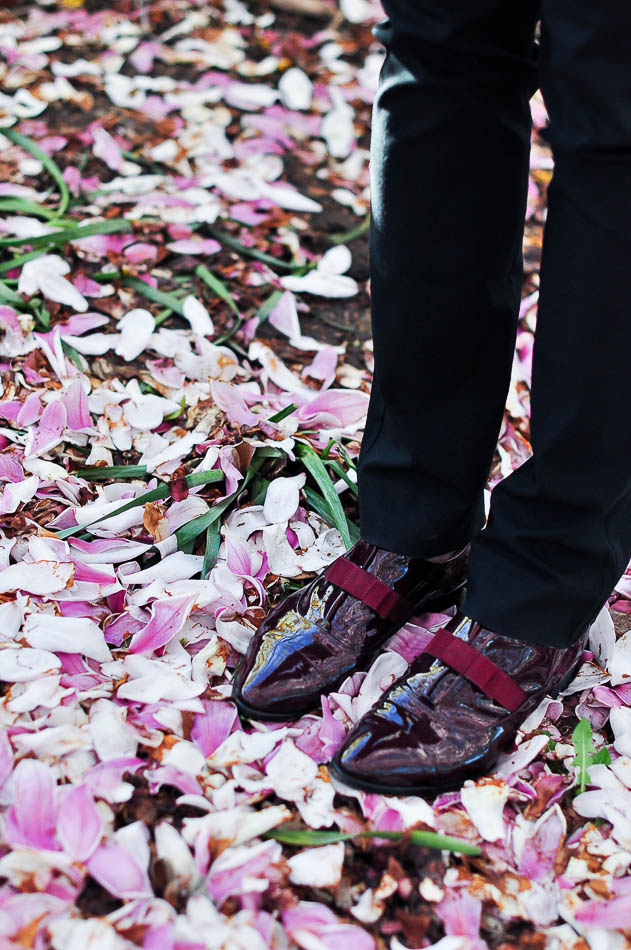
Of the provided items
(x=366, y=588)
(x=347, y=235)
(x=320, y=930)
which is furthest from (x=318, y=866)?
(x=347, y=235)

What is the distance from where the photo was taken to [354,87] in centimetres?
256

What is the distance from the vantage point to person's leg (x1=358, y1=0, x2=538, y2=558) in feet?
2.81

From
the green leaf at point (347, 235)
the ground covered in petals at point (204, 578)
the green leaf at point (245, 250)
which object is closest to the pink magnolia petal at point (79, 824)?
the ground covered in petals at point (204, 578)

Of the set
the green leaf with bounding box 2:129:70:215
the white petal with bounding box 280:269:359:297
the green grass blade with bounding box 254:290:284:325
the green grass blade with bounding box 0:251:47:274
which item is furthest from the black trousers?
the green leaf with bounding box 2:129:70:215

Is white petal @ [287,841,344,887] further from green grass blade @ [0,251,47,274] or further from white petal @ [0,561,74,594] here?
green grass blade @ [0,251,47,274]

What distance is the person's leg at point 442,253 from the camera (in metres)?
0.86

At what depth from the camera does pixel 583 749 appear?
3.31 feet

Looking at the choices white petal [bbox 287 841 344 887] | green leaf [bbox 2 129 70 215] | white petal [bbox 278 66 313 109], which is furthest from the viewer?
white petal [bbox 278 66 313 109]

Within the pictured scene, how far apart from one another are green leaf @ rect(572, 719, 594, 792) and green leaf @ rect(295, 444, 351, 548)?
37 cm

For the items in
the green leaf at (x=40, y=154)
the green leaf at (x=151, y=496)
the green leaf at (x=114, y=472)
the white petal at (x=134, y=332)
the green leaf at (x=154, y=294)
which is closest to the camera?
the green leaf at (x=151, y=496)

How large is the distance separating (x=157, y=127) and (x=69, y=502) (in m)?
1.31

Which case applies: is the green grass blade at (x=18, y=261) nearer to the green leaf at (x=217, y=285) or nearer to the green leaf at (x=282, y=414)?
the green leaf at (x=217, y=285)

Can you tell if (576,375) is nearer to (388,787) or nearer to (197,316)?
(388,787)

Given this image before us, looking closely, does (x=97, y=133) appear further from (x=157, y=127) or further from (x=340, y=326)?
(x=340, y=326)
